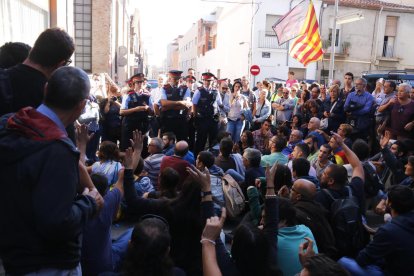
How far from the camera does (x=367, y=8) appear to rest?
2711 centimetres

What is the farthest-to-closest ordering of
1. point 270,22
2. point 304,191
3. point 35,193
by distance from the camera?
1. point 270,22
2. point 304,191
3. point 35,193

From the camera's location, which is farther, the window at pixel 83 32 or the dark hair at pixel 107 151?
the window at pixel 83 32

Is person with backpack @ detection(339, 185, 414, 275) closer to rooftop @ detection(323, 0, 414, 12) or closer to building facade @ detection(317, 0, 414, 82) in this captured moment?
building facade @ detection(317, 0, 414, 82)

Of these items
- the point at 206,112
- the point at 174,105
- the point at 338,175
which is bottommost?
the point at 338,175

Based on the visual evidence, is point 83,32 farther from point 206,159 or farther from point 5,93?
point 5,93

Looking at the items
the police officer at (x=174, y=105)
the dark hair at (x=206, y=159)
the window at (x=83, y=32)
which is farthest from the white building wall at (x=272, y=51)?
the dark hair at (x=206, y=159)

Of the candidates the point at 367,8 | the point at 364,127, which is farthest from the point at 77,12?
the point at 367,8

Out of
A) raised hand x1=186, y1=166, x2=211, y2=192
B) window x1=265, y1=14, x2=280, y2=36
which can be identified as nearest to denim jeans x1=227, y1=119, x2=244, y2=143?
raised hand x1=186, y1=166, x2=211, y2=192

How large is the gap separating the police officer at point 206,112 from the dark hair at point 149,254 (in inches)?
252

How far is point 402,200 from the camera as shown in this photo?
132 inches

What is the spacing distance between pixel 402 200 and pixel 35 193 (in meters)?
2.85

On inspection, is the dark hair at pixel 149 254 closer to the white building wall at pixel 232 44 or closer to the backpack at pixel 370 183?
the backpack at pixel 370 183

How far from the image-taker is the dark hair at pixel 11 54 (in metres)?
2.84

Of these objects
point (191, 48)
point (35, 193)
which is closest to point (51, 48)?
point (35, 193)
